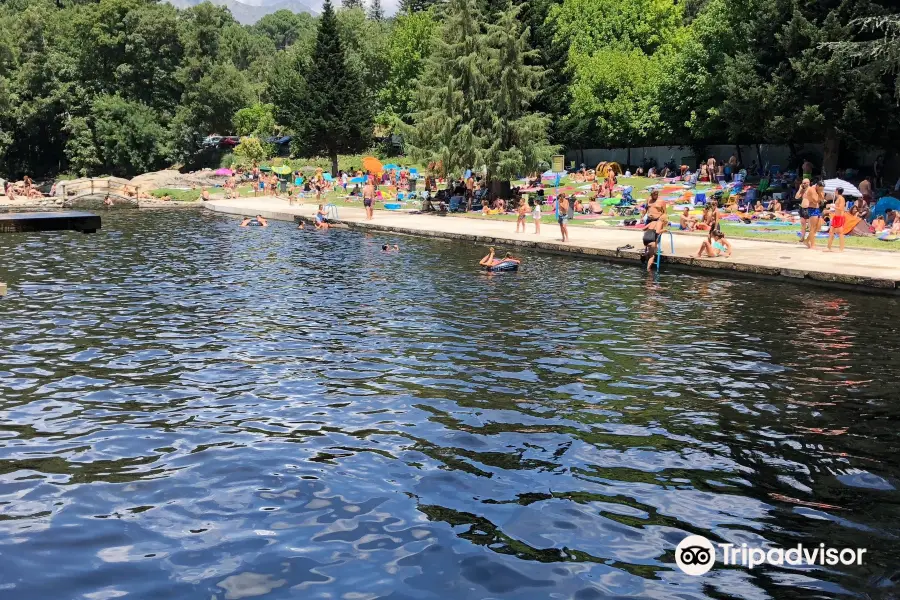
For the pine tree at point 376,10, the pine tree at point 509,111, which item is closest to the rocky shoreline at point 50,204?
the pine tree at point 509,111

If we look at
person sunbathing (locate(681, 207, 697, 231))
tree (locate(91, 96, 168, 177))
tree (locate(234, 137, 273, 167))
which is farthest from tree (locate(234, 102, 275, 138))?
person sunbathing (locate(681, 207, 697, 231))

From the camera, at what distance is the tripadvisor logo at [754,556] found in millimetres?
6633

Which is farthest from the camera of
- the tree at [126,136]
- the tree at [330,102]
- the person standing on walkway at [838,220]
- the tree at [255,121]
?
the tree at [255,121]

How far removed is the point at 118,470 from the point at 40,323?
29.1ft

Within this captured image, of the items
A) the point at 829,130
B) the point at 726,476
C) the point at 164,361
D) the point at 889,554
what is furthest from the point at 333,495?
the point at 829,130

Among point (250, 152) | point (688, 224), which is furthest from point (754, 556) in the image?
point (250, 152)

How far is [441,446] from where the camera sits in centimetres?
928

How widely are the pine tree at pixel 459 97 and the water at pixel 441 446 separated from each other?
22.7 m

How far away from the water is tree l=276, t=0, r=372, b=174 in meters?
50.6

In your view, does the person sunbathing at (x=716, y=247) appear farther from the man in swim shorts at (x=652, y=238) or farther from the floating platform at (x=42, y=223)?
the floating platform at (x=42, y=223)

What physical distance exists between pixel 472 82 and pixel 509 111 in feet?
7.76

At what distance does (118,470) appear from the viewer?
8.55 metres

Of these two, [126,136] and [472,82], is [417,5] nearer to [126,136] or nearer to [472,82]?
[126,136]

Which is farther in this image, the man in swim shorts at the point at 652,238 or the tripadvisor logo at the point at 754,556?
the man in swim shorts at the point at 652,238
